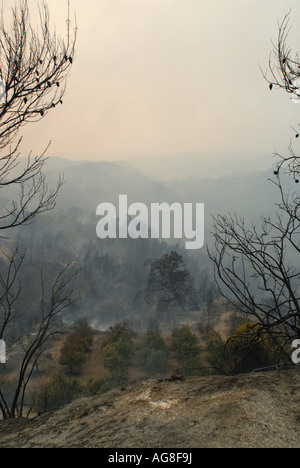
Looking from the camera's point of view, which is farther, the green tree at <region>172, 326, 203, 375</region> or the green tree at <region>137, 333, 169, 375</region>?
the green tree at <region>137, 333, 169, 375</region>

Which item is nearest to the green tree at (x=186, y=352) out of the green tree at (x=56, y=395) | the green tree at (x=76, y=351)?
the green tree at (x=56, y=395)

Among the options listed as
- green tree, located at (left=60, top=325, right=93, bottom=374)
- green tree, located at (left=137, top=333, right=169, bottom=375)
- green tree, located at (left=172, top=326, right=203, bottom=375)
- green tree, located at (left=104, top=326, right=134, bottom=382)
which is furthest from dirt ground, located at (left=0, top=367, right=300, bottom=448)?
green tree, located at (left=60, top=325, right=93, bottom=374)

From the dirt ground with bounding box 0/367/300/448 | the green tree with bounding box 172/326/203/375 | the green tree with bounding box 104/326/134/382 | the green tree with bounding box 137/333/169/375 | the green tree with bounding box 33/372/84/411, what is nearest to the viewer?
the dirt ground with bounding box 0/367/300/448

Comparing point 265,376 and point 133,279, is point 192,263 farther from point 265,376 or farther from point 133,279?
point 265,376

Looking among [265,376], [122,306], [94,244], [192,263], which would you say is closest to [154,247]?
[192,263]

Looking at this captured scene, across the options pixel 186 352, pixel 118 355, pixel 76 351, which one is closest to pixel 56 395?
pixel 118 355

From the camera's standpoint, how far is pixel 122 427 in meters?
2.77

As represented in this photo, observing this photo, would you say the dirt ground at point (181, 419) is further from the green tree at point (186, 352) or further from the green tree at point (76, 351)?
the green tree at point (76, 351)

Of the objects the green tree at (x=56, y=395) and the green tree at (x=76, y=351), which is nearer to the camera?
the green tree at (x=56, y=395)

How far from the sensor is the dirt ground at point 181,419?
235 cm

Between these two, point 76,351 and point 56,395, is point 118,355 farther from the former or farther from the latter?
point 56,395

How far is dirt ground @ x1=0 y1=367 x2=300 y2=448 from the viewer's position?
7.70ft

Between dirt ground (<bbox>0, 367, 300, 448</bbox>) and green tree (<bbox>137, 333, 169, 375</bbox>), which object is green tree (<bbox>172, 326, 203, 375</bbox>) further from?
dirt ground (<bbox>0, 367, 300, 448</bbox>)

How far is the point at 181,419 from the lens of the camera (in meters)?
2.76
